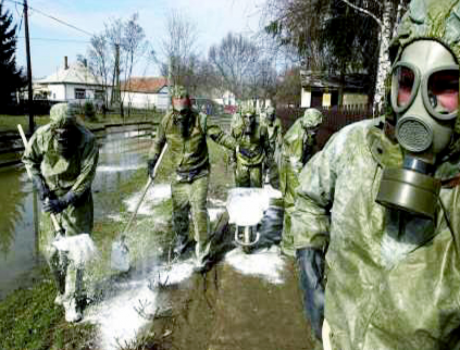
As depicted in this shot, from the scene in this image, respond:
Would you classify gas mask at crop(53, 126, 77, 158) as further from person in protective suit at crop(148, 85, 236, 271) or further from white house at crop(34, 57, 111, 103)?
white house at crop(34, 57, 111, 103)

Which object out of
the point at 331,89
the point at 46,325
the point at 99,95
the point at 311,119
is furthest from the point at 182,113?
the point at 99,95

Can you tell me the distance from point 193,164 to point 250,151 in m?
1.87

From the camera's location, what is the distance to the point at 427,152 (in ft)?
3.25

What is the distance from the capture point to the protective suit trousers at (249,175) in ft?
21.1

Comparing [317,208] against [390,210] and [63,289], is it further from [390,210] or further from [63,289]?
[63,289]

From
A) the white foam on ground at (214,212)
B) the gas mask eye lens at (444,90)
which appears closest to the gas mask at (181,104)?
the white foam on ground at (214,212)

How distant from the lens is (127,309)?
3771 millimetres

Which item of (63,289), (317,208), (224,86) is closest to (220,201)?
(63,289)

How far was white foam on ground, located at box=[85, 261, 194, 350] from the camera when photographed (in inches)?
Answer: 131

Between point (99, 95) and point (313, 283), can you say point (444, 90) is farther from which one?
point (99, 95)

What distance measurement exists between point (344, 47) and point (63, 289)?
36.6ft

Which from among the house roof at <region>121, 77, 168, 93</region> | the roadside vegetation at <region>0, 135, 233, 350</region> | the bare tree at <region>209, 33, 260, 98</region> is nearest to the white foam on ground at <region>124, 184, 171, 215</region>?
the roadside vegetation at <region>0, 135, 233, 350</region>

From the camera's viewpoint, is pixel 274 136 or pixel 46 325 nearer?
pixel 46 325

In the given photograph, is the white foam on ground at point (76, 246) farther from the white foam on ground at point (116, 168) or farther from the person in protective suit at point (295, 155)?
the white foam on ground at point (116, 168)
